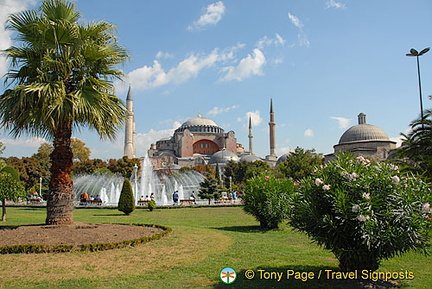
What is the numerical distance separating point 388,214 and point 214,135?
257 ft

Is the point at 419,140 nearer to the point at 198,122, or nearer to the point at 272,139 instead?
the point at 272,139

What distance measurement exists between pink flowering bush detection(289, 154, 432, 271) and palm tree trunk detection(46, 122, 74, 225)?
5.47m

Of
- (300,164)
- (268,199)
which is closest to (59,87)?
(268,199)

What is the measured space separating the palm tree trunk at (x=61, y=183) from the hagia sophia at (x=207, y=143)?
47290mm

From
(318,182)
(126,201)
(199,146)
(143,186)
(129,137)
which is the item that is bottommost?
(126,201)

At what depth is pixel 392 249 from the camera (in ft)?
14.5

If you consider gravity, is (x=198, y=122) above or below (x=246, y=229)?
above

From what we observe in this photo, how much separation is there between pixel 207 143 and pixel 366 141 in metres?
39.2

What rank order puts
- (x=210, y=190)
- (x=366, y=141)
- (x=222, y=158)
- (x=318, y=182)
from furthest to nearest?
(x=222, y=158)
(x=366, y=141)
(x=210, y=190)
(x=318, y=182)

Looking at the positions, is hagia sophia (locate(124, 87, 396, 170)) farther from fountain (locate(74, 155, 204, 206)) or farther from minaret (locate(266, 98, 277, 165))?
fountain (locate(74, 155, 204, 206))

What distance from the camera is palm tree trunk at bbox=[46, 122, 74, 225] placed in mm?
8000

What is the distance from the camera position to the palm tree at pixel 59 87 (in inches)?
305

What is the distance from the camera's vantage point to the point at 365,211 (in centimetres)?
434

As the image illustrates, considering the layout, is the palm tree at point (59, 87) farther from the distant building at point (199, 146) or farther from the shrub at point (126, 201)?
the distant building at point (199, 146)
